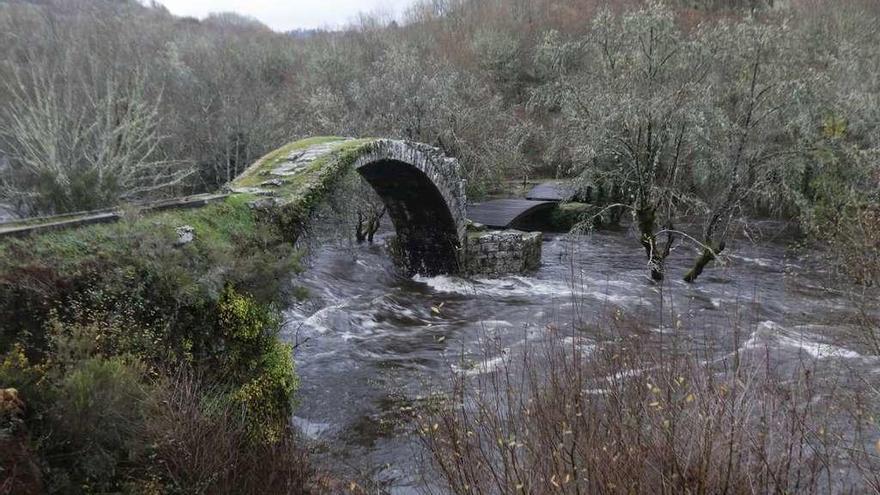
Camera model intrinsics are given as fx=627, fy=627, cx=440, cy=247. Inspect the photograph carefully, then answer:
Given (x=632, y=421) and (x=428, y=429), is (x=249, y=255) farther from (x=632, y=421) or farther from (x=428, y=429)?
(x=632, y=421)

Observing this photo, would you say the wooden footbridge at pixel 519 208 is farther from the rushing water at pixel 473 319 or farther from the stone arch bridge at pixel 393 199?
the stone arch bridge at pixel 393 199

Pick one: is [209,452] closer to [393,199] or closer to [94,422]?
[94,422]

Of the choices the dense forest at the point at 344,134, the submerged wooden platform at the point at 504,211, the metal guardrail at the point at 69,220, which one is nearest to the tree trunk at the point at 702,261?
the dense forest at the point at 344,134

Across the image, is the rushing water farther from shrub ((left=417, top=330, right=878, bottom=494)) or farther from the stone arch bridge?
shrub ((left=417, top=330, right=878, bottom=494))

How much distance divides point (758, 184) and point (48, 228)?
40.6ft

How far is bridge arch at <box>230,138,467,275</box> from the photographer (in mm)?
9258

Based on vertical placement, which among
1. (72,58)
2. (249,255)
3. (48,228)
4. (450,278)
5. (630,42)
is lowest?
(450,278)

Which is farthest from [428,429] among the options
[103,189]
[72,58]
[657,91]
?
[72,58]

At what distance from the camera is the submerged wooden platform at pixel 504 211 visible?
19.0m

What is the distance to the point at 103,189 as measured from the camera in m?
11.0

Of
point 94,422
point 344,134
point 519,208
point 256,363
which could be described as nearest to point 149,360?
point 94,422

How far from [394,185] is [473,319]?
4130 millimetres

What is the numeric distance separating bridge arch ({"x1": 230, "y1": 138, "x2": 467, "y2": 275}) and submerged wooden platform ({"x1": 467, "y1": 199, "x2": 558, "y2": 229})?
2.66 meters

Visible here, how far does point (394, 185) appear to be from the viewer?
49.3 feet
